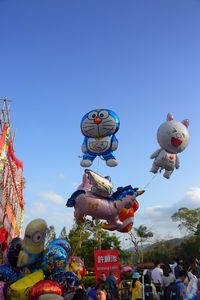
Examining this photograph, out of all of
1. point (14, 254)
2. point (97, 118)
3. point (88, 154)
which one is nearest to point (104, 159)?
point (88, 154)

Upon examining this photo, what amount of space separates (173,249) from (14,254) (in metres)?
35.3

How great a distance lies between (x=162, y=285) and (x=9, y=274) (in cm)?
420

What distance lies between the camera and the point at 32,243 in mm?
5523

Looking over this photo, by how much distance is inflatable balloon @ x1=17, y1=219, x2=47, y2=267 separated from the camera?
18.0 ft

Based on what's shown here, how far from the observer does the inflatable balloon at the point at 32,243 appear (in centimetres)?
550

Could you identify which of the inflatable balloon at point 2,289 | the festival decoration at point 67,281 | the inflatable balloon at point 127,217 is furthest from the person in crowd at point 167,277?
the inflatable balloon at point 2,289

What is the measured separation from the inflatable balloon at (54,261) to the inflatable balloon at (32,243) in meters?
0.24

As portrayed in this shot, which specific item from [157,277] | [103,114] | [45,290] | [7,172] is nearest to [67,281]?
[45,290]

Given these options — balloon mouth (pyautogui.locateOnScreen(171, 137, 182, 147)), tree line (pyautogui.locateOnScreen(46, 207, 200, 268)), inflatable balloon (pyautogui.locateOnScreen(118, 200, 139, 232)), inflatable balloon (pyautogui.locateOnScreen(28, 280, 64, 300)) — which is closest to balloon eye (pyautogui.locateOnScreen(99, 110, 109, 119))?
balloon mouth (pyautogui.locateOnScreen(171, 137, 182, 147))

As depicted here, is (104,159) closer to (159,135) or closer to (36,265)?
(159,135)

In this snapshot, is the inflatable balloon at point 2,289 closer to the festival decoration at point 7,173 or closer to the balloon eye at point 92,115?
the balloon eye at point 92,115

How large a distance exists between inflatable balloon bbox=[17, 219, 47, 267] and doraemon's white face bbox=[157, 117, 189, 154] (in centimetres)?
515

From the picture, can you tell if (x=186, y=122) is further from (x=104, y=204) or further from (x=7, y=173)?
(x=7, y=173)

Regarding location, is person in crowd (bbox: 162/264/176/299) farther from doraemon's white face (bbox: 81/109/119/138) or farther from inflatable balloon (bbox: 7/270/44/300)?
inflatable balloon (bbox: 7/270/44/300)
